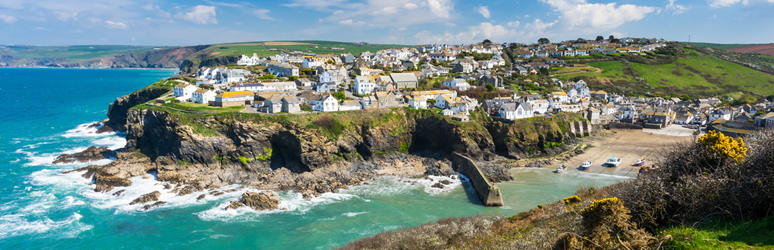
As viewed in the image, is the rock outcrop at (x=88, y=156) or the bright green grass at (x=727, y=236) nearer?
the bright green grass at (x=727, y=236)

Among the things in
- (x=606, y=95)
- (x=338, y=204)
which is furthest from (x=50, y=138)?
(x=606, y=95)

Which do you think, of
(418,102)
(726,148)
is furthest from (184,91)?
(726,148)

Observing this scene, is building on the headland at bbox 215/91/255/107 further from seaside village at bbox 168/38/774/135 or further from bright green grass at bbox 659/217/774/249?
bright green grass at bbox 659/217/774/249

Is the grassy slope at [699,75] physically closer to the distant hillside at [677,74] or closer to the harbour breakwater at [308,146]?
the distant hillside at [677,74]

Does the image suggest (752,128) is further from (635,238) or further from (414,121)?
(635,238)

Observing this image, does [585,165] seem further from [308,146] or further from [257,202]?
[257,202]

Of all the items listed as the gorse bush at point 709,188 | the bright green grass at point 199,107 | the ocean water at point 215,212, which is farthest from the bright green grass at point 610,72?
the gorse bush at point 709,188
